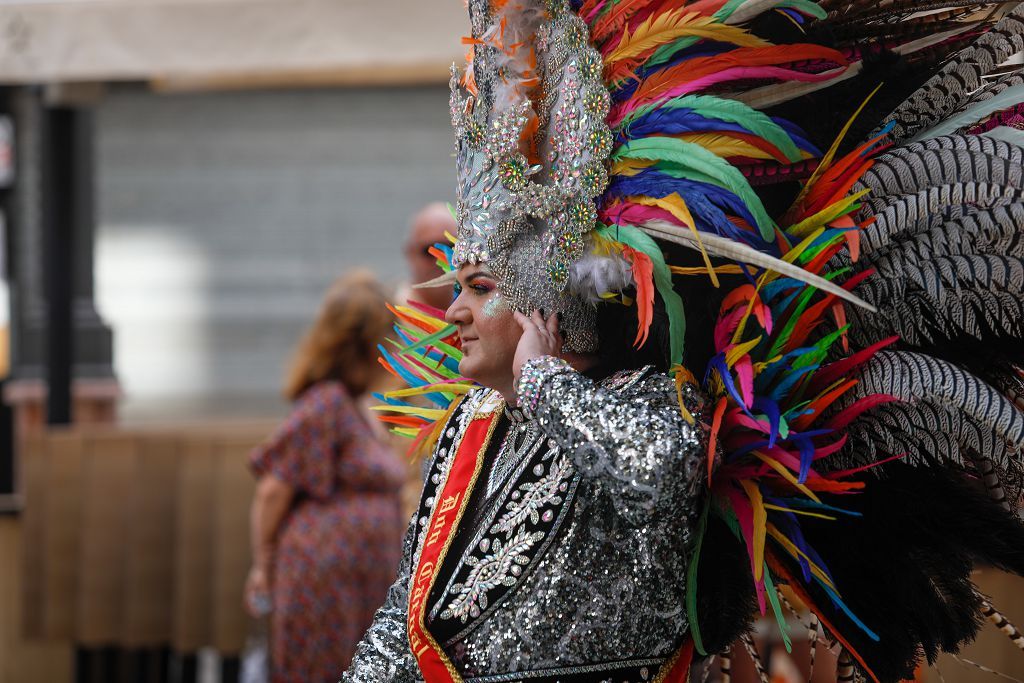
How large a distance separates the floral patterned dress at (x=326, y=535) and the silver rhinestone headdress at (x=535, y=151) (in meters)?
2.02

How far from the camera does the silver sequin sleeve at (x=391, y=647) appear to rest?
178cm

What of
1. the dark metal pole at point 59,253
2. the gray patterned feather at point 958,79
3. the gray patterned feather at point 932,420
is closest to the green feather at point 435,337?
the gray patterned feather at point 932,420

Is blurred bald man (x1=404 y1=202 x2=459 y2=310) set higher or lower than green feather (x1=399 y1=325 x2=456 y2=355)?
higher

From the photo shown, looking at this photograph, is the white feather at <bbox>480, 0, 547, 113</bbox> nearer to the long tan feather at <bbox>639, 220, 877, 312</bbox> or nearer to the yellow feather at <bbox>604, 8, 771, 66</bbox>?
the yellow feather at <bbox>604, 8, 771, 66</bbox>

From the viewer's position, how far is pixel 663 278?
159 cm

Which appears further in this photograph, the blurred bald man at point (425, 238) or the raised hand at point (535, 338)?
the blurred bald man at point (425, 238)

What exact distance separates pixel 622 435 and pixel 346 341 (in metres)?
2.25

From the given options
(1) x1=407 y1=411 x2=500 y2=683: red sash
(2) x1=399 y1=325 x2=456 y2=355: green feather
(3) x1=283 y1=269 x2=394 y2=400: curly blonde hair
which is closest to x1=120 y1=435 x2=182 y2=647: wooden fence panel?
(3) x1=283 y1=269 x2=394 y2=400: curly blonde hair

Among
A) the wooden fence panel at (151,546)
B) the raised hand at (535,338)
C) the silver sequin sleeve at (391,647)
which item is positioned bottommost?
the wooden fence panel at (151,546)

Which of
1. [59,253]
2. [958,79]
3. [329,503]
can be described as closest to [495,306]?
[958,79]

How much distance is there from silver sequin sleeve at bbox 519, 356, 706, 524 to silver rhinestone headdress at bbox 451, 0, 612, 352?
0.47 ft

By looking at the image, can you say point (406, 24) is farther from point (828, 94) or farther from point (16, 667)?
point (16, 667)

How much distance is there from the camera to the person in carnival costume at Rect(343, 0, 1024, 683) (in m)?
1.55

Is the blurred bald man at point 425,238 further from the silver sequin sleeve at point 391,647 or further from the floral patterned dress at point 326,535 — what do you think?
the silver sequin sleeve at point 391,647
